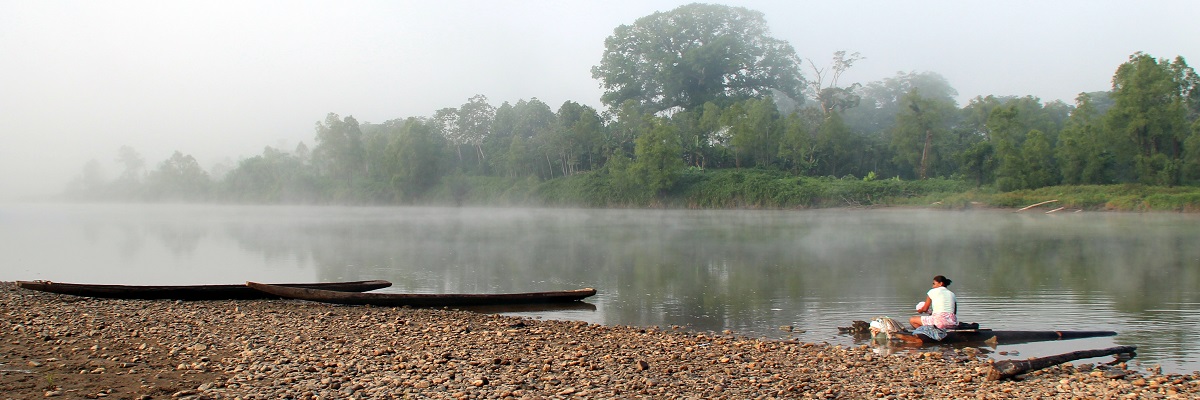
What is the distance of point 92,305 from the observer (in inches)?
461

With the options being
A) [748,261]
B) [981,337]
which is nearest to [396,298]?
[981,337]

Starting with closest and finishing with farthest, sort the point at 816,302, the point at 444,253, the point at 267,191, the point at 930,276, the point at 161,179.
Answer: the point at 816,302, the point at 930,276, the point at 444,253, the point at 267,191, the point at 161,179

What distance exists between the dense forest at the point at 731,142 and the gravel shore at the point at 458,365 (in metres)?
41.1

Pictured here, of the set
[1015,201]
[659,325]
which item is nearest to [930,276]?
[659,325]

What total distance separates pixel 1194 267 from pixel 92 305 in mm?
21375

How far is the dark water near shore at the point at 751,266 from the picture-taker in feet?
40.2

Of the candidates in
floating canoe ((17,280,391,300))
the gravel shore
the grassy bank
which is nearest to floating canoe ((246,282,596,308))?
floating canoe ((17,280,391,300))

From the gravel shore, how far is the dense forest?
135 ft

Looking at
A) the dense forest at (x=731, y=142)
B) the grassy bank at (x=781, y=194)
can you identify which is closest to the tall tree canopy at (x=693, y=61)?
the dense forest at (x=731, y=142)

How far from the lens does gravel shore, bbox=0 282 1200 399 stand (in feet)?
22.3

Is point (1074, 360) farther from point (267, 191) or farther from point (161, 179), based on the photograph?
point (161, 179)

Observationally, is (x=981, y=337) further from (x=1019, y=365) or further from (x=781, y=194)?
(x=781, y=194)

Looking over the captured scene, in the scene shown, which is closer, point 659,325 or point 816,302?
point 659,325

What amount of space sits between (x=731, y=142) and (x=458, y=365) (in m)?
52.5
